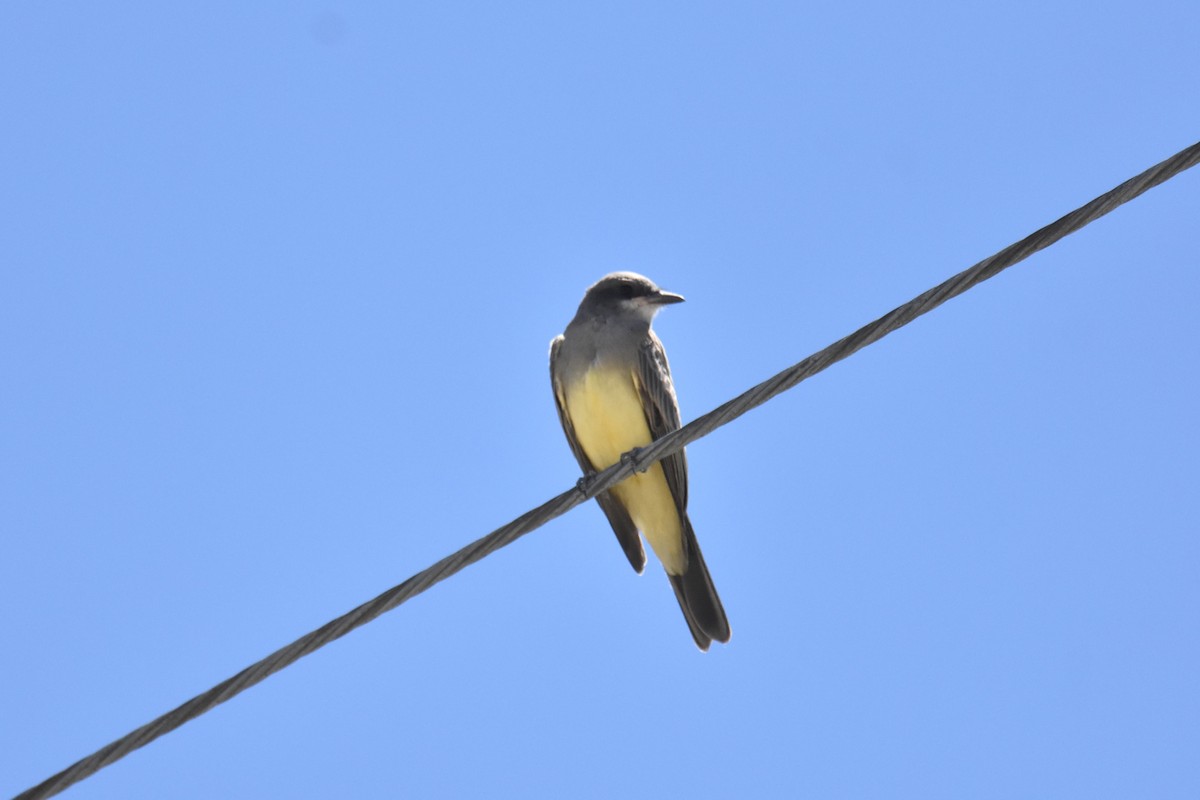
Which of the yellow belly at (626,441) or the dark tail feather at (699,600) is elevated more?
the yellow belly at (626,441)

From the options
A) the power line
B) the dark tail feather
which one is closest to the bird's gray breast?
the dark tail feather

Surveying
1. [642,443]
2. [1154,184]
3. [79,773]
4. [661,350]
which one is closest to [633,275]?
[661,350]

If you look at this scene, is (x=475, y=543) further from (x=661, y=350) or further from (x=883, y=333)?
(x=661, y=350)

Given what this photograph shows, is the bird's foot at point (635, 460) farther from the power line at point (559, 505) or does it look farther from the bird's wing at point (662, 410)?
the bird's wing at point (662, 410)

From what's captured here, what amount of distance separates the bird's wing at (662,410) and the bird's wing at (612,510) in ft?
1.23

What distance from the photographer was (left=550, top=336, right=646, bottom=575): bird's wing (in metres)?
9.40

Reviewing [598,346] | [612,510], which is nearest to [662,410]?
[598,346]

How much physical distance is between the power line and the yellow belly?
3.23m

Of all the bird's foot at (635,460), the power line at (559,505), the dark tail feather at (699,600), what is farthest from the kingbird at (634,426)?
the power line at (559,505)

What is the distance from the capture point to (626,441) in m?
9.03

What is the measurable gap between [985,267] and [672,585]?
4.49m

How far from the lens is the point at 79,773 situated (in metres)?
4.64

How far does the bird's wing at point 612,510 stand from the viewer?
9398 millimetres

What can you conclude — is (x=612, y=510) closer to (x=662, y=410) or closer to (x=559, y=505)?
(x=662, y=410)
